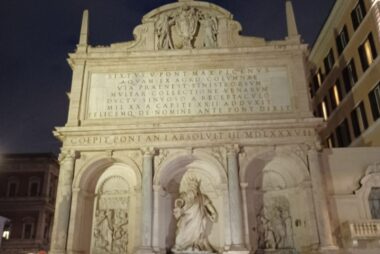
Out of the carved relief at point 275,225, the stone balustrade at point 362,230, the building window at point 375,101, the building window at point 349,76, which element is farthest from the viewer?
the building window at point 349,76

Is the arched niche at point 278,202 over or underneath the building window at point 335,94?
underneath

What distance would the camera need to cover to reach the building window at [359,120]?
22.8m

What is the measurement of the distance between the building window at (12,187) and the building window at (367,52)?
30139 millimetres

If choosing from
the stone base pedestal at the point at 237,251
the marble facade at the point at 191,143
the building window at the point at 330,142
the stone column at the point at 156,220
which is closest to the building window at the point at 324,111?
the building window at the point at 330,142

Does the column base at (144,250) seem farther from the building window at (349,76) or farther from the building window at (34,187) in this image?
the building window at (34,187)

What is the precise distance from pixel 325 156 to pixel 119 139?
8858 millimetres

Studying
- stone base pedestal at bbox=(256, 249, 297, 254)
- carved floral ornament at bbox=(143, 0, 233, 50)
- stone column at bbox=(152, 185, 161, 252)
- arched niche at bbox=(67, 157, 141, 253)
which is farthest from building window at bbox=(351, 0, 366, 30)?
arched niche at bbox=(67, 157, 141, 253)

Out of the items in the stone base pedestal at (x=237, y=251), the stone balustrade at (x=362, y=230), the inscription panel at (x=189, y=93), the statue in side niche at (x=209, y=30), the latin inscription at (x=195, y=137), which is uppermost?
the statue in side niche at (x=209, y=30)

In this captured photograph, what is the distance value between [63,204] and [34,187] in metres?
22.7

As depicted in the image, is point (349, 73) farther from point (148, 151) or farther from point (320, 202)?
point (148, 151)

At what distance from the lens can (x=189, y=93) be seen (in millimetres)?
18500

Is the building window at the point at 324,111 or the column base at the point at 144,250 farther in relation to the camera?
the building window at the point at 324,111

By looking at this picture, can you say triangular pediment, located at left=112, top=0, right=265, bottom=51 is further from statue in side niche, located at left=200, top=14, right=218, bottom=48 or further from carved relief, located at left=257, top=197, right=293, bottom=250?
carved relief, located at left=257, top=197, right=293, bottom=250

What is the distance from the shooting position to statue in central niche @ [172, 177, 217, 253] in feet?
53.1
